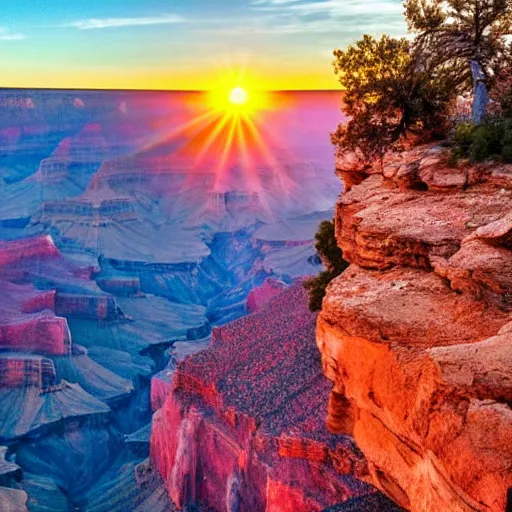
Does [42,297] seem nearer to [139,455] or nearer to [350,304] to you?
[139,455]

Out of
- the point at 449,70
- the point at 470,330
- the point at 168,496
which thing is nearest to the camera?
the point at 470,330

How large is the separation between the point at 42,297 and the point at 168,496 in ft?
109

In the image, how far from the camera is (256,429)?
21266 mm

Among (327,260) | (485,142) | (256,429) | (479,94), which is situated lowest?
(256,429)

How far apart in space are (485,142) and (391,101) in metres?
4.08

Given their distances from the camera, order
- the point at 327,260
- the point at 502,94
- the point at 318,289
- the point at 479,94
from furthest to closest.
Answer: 1. the point at 318,289
2. the point at 327,260
3. the point at 479,94
4. the point at 502,94

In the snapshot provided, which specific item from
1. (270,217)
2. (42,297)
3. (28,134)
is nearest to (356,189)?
(42,297)

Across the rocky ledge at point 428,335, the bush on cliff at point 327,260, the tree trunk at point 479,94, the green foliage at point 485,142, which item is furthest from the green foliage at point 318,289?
the green foliage at point 485,142

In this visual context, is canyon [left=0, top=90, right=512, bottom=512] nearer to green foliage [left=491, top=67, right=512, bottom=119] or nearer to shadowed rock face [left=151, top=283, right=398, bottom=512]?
shadowed rock face [left=151, top=283, right=398, bottom=512]

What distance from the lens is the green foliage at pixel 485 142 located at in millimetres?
13141

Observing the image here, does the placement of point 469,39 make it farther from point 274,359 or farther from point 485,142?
point 274,359

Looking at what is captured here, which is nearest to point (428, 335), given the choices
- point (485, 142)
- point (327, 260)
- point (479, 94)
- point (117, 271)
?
point (485, 142)

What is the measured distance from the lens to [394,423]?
9180 mm

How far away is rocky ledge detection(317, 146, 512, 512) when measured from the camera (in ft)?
24.4
